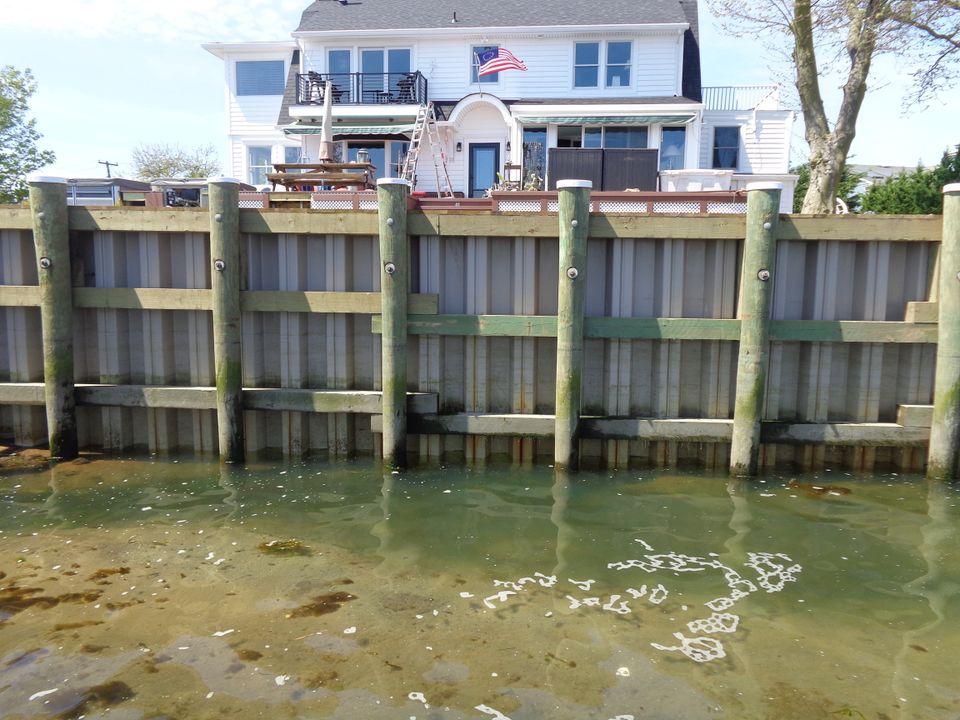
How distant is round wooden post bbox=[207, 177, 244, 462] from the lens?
331 inches

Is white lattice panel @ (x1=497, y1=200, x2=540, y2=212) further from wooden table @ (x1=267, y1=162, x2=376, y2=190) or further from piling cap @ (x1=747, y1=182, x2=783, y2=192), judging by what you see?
wooden table @ (x1=267, y1=162, x2=376, y2=190)

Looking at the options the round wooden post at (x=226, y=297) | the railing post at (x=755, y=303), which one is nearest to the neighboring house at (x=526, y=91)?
the railing post at (x=755, y=303)

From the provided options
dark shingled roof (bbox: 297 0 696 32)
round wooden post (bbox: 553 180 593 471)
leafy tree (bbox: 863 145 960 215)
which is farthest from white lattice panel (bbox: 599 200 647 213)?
dark shingled roof (bbox: 297 0 696 32)

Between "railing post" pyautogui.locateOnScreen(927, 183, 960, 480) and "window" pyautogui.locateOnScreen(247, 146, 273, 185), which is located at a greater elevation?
"window" pyautogui.locateOnScreen(247, 146, 273, 185)

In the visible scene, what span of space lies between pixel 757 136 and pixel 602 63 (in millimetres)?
5077

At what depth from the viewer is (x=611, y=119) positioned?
65.6 ft

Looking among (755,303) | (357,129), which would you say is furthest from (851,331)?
(357,129)

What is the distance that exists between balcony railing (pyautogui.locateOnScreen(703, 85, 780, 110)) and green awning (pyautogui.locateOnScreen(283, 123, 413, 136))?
9.11m

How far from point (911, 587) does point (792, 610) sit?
49.1 inches

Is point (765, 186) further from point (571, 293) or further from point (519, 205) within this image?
point (519, 205)

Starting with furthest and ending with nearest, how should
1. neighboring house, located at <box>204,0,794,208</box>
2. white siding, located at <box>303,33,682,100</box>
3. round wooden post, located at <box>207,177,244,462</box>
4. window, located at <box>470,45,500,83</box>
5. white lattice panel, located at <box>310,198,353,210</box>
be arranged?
window, located at <box>470,45,500,83</box> < white siding, located at <box>303,33,682,100</box> < neighboring house, located at <box>204,0,794,208</box> < white lattice panel, located at <box>310,198,353,210</box> < round wooden post, located at <box>207,177,244,462</box>

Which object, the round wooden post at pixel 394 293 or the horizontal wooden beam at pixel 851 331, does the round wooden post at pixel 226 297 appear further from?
the horizontal wooden beam at pixel 851 331

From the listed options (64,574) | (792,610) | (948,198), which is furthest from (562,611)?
(948,198)

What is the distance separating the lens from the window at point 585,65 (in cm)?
2188
